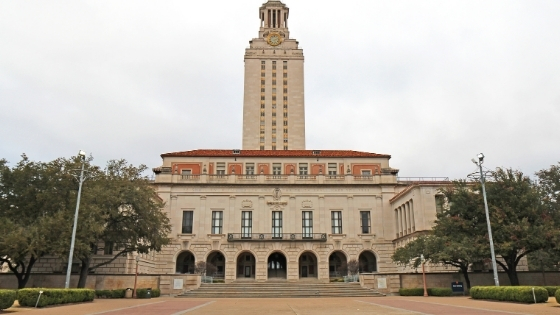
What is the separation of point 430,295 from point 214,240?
94.9 ft

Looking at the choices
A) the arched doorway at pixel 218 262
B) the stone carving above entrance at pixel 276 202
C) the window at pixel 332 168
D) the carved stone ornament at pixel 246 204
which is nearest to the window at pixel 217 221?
the carved stone ornament at pixel 246 204

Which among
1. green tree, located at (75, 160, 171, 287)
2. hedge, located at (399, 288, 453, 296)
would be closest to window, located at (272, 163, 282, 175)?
green tree, located at (75, 160, 171, 287)

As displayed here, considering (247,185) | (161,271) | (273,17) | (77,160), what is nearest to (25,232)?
(77,160)

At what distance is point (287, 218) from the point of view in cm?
5616

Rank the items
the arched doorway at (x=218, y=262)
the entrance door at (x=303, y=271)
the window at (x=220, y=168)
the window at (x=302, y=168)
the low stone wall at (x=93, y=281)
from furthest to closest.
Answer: the window at (x=302, y=168), the window at (x=220, y=168), the entrance door at (x=303, y=271), the arched doorway at (x=218, y=262), the low stone wall at (x=93, y=281)

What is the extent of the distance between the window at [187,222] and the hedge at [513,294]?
3713 centimetres

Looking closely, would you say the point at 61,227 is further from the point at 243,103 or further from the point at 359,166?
the point at 243,103

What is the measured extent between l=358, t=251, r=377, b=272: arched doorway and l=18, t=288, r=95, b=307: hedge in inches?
1481

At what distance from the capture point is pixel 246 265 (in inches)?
2212

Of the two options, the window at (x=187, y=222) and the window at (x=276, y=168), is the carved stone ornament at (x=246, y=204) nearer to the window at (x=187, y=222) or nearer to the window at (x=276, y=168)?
the window at (x=276, y=168)

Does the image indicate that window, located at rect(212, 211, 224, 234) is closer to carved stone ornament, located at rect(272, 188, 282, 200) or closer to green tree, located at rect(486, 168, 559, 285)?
carved stone ornament, located at rect(272, 188, 282, 200)

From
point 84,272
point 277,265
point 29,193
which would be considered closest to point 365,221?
point 277,265

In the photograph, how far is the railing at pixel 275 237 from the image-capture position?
5403 centimetres

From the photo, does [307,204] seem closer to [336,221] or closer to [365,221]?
[336,221]
